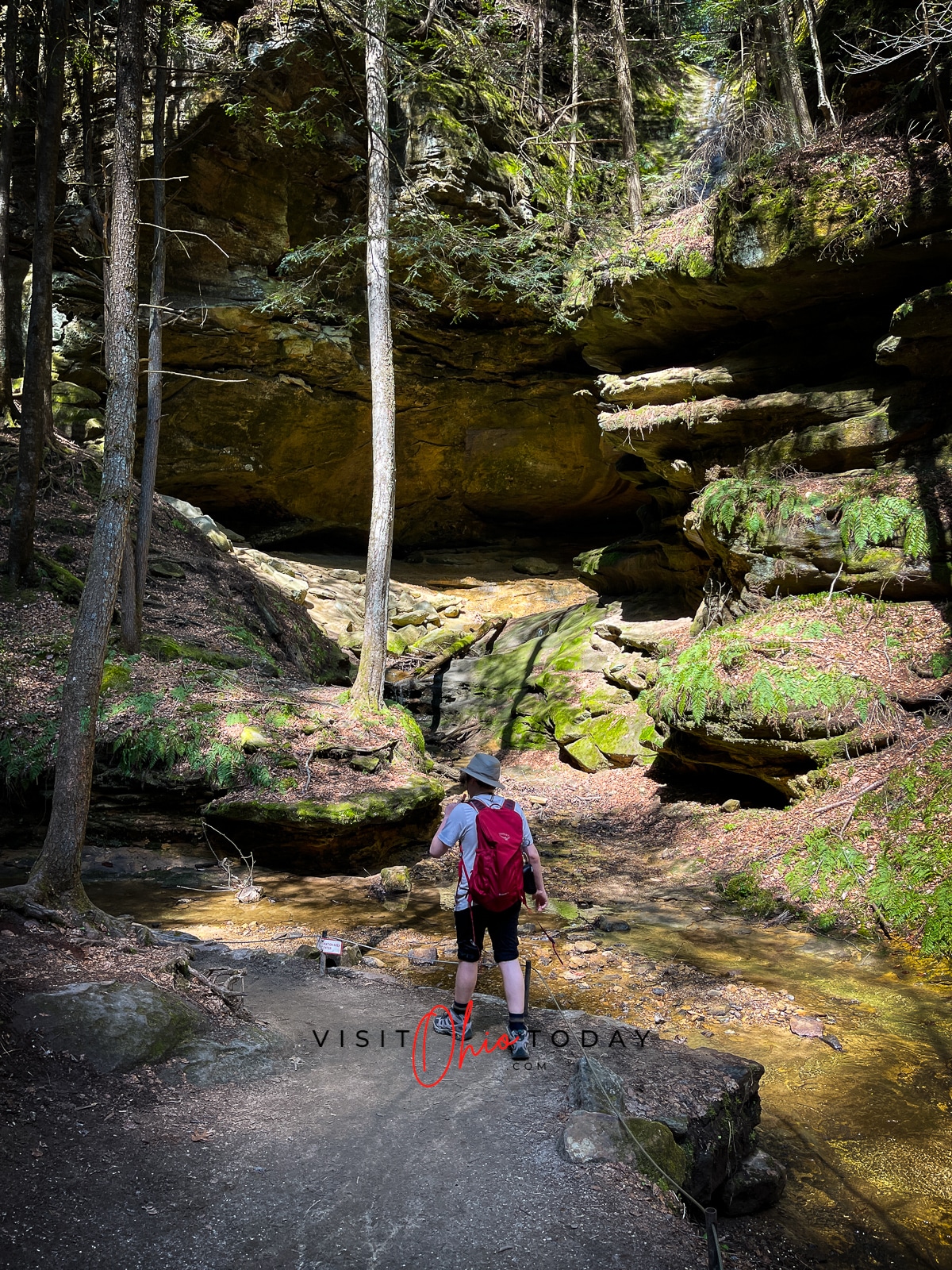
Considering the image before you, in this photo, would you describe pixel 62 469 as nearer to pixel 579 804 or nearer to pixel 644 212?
pixel 579 804

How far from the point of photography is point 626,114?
16844 mm

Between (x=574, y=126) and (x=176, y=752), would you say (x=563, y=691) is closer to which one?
(x=176, y=752)

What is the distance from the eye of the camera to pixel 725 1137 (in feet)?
11.4

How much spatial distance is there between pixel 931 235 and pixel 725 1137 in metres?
10.7

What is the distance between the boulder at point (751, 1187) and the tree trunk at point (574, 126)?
54.9 ft

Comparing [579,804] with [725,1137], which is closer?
[725,1137]

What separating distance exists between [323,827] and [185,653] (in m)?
4.16

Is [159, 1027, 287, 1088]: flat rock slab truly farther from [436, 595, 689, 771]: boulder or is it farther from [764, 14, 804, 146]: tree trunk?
[764, 14, 804, 146]: tree trunk

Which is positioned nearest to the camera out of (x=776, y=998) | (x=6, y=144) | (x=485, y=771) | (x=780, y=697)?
(x=485, y=771)

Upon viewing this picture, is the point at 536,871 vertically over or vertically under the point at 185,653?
under

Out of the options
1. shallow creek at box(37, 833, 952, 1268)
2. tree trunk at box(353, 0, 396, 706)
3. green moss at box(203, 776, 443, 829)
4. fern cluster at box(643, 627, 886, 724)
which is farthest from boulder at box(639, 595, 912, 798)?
tree trunk at box(353, 0, 396, 706)

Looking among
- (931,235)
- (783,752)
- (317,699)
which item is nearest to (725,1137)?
(783,752)

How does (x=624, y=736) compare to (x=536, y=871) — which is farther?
(x=624, y=736)

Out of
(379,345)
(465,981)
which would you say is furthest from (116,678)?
(465,981)
